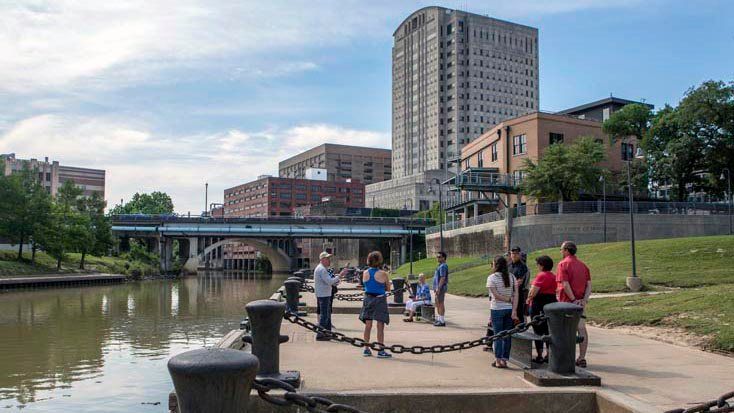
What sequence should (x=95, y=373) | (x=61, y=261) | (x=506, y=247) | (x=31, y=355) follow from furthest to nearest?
(x=61, y=261) → (x=506, y=247) → (x=31, y=355) → (x=95, y=373)

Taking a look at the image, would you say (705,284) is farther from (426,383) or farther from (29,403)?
(29,403)

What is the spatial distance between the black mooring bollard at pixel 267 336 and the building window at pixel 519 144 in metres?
53.1

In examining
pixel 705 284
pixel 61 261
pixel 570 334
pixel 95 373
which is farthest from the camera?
pixel 61 261

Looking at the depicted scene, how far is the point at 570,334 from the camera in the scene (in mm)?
8477

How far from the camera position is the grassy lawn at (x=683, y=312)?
12711mm

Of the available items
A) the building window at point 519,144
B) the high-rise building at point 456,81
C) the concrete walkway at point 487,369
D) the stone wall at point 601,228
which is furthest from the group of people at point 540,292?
the high-rise building at point 456,81

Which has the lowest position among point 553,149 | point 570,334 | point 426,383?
point 426,383

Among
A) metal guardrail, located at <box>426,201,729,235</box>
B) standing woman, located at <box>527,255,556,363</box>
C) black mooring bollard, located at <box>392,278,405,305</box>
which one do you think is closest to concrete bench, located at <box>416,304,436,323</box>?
black mooring bollard, located at <box>392,278,405,305</box>

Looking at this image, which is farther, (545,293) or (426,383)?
(545,293)

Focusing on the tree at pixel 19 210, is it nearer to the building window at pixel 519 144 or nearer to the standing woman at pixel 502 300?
the building window at pixel 519 144

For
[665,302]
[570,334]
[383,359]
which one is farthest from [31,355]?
[665,302]

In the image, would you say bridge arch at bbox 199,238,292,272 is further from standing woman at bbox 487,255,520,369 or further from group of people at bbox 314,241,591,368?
standing woman at bbox 487,255,520,369

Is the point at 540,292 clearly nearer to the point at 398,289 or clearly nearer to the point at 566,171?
the point at 398,289

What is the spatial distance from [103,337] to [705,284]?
20.6 metres
